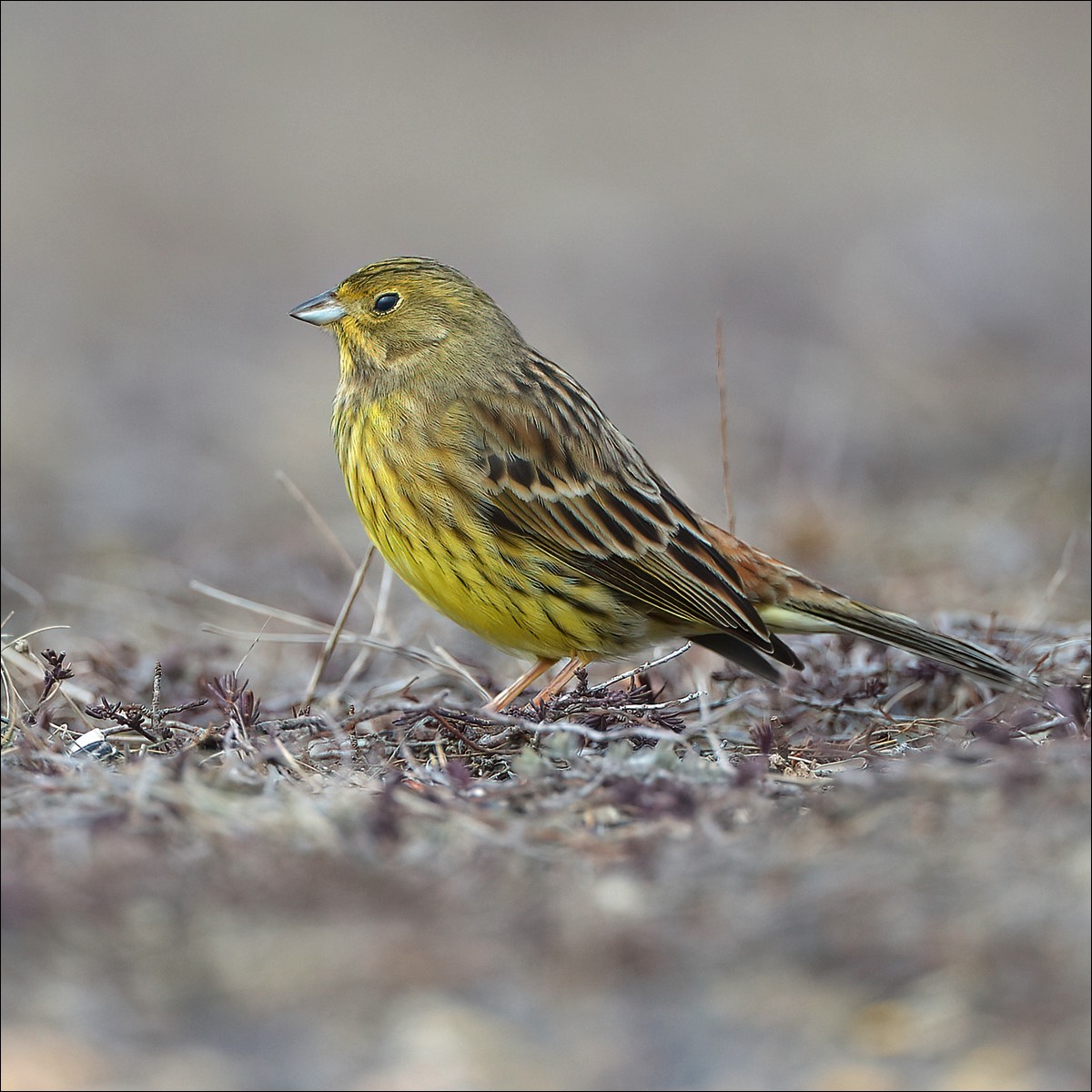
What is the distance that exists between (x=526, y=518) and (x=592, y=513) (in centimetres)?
29

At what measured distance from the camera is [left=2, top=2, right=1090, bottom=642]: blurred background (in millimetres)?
10273

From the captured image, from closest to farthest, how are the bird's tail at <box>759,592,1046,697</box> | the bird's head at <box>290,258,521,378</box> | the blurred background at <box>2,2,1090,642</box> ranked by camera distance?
the bird's tail at <box>759,592,1046,697</box> → the bird's head at <box>290,258,521,378</box> → the blurred background at <box>2,2,1090,642</box>

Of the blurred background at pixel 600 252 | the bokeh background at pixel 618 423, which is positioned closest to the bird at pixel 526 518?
the bokeh background at pixel 618 423

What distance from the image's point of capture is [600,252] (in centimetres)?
1897

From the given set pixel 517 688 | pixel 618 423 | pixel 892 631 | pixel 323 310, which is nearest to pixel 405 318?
pixel 323 310

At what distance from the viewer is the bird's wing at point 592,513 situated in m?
5.51

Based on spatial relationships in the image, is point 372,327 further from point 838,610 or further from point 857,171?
point 857,171

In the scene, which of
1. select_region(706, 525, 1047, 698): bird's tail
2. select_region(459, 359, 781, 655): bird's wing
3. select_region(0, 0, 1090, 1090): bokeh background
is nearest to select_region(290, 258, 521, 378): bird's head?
select_region(459, 359, 781, 655): bird's wing

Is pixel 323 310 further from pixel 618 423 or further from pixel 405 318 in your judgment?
pixel 618 423

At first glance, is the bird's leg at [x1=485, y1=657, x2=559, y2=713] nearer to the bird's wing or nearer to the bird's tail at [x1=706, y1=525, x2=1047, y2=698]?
the bird's wing

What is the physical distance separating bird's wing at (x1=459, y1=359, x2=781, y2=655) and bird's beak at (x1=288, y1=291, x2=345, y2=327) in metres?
0.79

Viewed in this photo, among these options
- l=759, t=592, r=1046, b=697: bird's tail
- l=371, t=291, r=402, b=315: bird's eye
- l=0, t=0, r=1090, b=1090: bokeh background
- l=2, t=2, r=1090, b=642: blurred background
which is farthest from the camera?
l=2, t=2, r=1090, b=642: blurred background

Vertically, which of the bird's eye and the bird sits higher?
the bird's eye

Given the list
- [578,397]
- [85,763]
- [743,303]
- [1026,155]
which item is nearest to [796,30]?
[1026,155]
